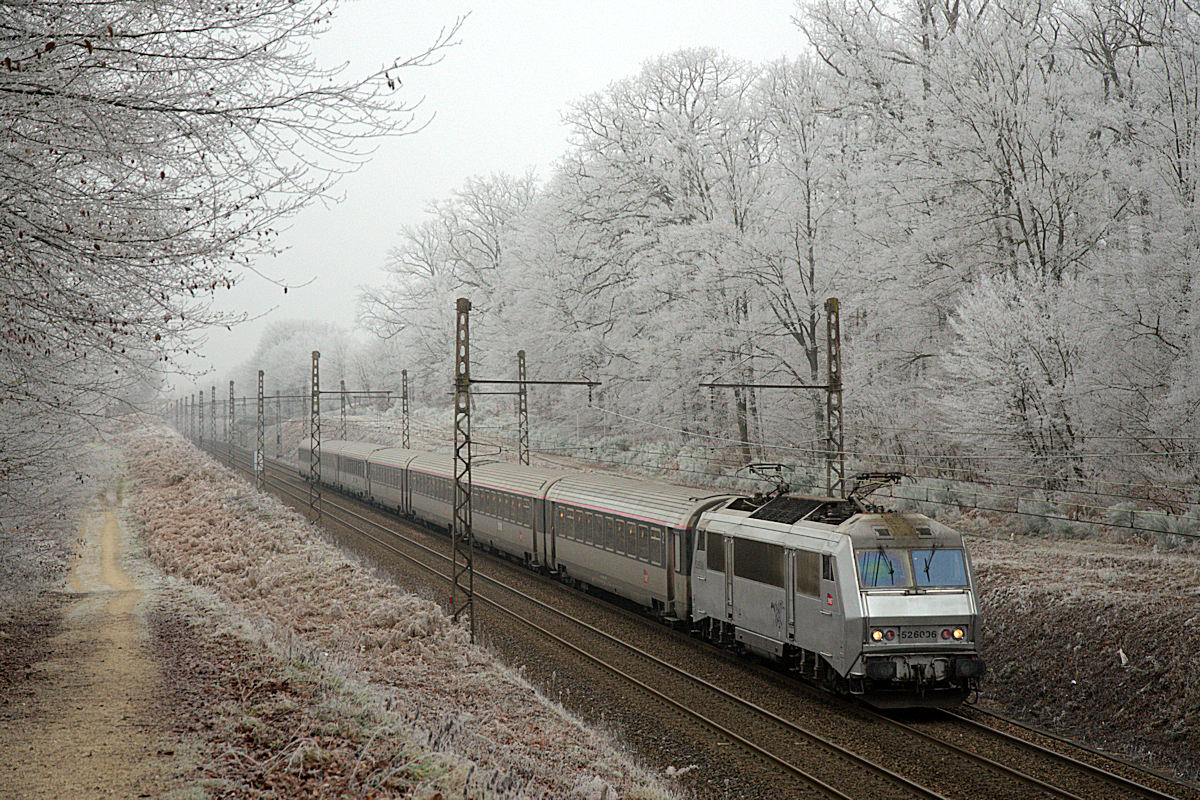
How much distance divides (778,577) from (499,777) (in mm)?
6481

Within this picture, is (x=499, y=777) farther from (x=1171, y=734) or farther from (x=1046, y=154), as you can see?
(x=1046, y=154)

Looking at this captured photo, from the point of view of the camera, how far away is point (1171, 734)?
11.8 meters

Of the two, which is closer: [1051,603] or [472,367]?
[1051,603]

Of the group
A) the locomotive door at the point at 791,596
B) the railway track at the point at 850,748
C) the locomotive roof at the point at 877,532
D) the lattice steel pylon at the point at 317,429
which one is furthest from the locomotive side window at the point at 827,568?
the lattice steel pylon at the point at 317,429

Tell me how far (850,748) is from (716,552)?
5.01m

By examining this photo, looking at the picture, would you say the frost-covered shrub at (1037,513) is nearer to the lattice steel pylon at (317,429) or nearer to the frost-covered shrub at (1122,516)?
the frost-covered shrub at (1122,516)

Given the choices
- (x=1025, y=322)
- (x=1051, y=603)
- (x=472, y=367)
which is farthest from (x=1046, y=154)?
(x=472, y=367)

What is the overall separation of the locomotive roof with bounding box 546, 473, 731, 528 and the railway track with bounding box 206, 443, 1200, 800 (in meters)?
2.58

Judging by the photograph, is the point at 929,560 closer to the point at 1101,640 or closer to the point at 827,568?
the point at 827,568

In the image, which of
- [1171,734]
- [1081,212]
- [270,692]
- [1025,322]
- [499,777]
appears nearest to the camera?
[499,777]

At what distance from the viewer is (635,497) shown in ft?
64.5

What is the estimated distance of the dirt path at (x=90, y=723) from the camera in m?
7.63

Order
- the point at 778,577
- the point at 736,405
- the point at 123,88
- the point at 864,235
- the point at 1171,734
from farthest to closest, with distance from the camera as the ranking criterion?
1. the point at 736,405
2. the point at 864,235
3. the point at 778,577
4. the point at 1171,734
5. the point at 123,88

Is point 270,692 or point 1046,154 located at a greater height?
point 1046,154
